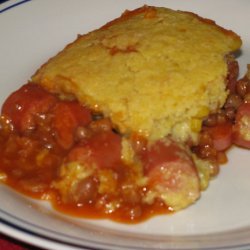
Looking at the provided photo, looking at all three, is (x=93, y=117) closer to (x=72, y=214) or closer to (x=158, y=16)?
(x=72, y=214)

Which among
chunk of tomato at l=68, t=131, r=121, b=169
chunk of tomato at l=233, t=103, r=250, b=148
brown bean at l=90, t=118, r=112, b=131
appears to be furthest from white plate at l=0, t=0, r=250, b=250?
brown bean at l=90, t=118, r=112, b=131

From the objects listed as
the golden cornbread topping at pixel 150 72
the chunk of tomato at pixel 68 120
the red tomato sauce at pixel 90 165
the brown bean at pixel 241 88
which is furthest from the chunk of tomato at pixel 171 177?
the brown bean at pixel 241 88

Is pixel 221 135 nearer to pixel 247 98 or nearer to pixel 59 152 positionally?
pixel 247 98

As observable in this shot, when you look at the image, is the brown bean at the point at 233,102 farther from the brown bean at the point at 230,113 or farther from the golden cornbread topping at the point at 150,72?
the golden cornbread topping at the point at 150,72

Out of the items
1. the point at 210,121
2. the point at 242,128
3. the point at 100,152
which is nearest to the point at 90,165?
the point at 100,152

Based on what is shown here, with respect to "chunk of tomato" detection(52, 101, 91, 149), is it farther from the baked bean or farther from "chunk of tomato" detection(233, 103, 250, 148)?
"chunk of tomato" detection(233, 103, 250, 148)
